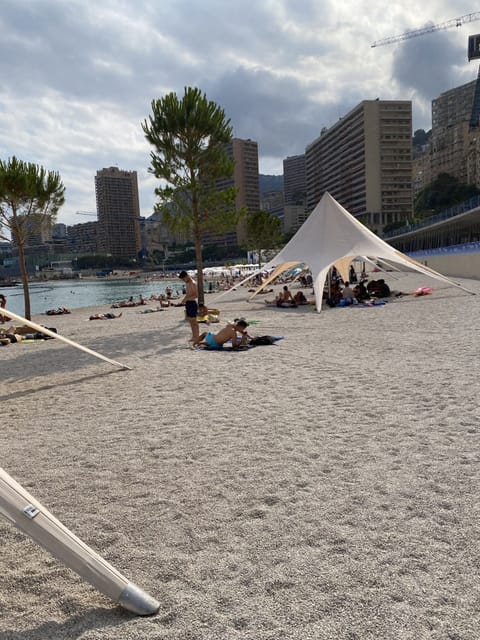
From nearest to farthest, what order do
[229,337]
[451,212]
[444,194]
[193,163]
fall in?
[229,337] → [193,163] → [451,212] → [444,194]

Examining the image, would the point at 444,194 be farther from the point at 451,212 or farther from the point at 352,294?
the point at 352,294

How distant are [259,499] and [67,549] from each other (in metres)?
1.42

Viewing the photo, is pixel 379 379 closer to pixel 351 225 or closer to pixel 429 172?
pixel 351 225

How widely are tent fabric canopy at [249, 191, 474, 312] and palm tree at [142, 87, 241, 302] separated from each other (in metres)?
3.11

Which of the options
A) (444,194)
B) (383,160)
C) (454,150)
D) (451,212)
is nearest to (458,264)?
(451,212)

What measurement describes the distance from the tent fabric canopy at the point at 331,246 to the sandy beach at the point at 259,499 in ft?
31.9

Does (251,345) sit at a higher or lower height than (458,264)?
lower

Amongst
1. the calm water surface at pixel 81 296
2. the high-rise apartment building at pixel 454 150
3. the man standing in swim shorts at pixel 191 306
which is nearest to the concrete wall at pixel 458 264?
the man standing in swim shorts at pixel 191 306

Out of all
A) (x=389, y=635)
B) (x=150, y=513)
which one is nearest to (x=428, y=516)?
(x=389, y=635)

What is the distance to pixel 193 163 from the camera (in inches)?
617

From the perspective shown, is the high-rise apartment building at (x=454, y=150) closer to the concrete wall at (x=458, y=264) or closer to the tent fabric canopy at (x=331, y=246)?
the concrete wall at (x=458, y=264)

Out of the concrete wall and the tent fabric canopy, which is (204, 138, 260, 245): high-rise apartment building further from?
the tent fabric canopy

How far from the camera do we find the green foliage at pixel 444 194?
90750 millimetres

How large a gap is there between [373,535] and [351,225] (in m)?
16.2
